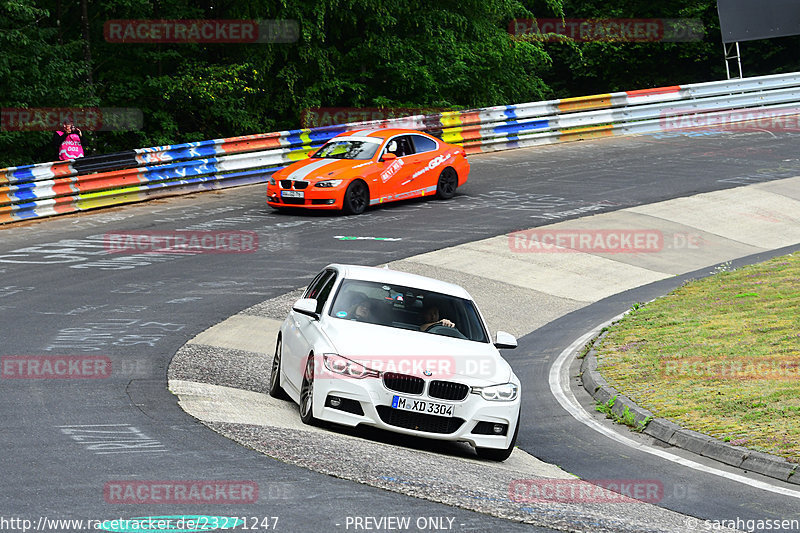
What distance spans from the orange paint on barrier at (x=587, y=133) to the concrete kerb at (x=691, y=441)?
1928cm

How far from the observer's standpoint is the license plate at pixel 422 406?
9.31 m

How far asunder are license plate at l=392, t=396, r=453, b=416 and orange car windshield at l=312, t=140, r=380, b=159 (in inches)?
552

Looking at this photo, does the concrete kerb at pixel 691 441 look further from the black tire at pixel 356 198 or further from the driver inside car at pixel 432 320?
the black tire at pixel 356 198

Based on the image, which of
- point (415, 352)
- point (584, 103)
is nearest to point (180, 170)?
point (584, 103)

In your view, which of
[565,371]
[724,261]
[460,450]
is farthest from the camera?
[724,261]

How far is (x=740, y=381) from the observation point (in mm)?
11875

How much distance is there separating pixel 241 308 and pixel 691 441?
7.41m

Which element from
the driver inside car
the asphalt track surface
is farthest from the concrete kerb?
the driver inside car

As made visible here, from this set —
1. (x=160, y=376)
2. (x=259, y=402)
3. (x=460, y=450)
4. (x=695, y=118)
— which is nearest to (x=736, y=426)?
(x=460, y=450)

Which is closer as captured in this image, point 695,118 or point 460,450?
point 460,450

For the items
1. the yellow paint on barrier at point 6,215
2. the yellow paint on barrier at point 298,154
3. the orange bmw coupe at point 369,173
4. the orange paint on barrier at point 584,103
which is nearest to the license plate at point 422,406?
the orange bmw coupe at point 369,173

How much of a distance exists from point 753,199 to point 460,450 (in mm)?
16496

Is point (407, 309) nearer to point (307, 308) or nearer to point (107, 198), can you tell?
point (307, 308)

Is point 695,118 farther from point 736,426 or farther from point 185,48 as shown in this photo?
point 736,426
